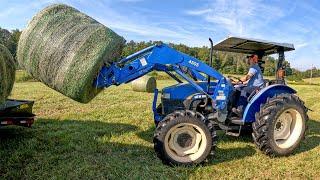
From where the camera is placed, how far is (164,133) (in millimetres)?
6574

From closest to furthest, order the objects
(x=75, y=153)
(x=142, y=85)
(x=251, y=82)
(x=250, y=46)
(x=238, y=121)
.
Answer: (x=75, y=153) < (x=238, y=121) < (x=251, y=82) < (x=250, y=46) < (x=142, y=85)

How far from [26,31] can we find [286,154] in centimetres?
489

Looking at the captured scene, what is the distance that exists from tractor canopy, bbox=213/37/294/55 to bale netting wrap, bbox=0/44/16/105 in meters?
3.96

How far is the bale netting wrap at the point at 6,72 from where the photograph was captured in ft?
18.9

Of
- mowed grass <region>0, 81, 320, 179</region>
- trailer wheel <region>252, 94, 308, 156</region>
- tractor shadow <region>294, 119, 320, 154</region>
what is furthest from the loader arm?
tractor shadow <region>294, 119, 320, 154</region>

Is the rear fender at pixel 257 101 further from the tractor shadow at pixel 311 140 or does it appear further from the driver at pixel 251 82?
the tractor shadow at pixel 311 140

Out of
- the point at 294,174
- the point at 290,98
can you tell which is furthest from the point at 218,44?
the point at 294,174

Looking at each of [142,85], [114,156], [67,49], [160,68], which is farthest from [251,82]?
[142,85]

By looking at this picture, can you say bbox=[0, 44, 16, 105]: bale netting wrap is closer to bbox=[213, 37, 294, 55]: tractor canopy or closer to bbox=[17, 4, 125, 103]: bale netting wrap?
bbox=[17, 4, 125, 103]: bale netting wrap

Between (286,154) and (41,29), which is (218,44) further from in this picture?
(41,29)

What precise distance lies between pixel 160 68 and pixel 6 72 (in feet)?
8.21

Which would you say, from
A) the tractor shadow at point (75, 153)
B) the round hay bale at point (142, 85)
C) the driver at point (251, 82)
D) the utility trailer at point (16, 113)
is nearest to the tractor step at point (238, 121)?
the driver at point (251, 82)

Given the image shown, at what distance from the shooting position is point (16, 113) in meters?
8.10

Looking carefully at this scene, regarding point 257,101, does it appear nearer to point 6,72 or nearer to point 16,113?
point 6,72
